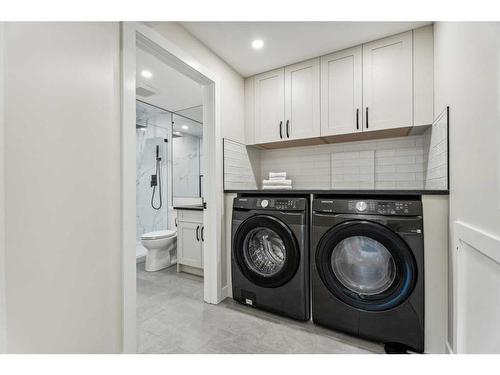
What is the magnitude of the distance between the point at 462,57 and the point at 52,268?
2.10 meters

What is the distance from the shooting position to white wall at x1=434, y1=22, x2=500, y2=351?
807mm

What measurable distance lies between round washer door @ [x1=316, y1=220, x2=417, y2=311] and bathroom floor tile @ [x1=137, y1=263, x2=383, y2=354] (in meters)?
0.31

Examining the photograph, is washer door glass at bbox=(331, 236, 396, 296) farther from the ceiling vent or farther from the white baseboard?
the ceiling vent

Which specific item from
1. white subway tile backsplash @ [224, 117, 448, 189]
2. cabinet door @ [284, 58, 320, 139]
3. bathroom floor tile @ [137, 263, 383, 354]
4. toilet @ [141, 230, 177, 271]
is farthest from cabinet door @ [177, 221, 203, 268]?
cabinet door @ [284, 58, 320, 139]

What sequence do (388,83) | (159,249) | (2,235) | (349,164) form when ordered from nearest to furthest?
(2,235), (388,83), (349,164), (159,249)

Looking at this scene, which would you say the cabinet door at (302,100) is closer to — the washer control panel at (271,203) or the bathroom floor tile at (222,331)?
the washer control panel at (271,203)

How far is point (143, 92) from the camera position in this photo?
271 centimetres

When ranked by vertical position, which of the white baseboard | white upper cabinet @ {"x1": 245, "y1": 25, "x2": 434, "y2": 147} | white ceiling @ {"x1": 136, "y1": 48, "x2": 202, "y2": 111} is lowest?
the white baseboard

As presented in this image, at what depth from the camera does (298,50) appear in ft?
6.56

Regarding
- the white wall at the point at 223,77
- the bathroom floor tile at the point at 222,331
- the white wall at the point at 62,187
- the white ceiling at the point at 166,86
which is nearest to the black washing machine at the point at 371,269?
the bathroom floor tile at the point at 222,331

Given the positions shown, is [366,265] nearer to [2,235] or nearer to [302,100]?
[302,100]

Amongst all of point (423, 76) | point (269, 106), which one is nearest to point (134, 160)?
point (269, 106)

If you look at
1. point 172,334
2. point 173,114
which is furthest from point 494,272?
point 173,114

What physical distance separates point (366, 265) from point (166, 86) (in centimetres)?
268
